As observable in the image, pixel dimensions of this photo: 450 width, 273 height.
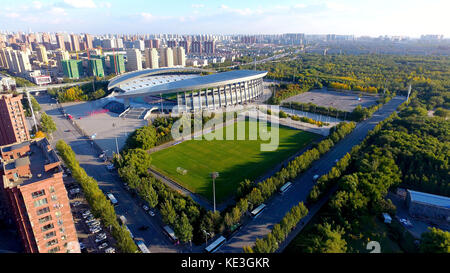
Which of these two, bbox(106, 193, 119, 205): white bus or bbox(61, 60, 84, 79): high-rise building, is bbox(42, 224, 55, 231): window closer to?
bbox(106, 193, 119, 205): white bus

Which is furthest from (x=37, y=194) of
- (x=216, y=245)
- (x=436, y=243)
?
(x=436, y=243)

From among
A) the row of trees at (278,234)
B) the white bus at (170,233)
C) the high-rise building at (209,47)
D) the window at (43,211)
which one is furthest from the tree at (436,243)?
the high-rise building at (209,47)

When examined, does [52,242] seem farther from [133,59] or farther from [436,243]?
[133,59]

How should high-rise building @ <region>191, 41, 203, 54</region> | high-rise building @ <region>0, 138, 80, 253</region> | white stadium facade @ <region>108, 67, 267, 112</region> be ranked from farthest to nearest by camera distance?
high-rise building @ <region>191, 41, 203, 54</region> < white stadium facade @ <region>108, 67, 267, 112</region> < high-rise building @ <region>0, 138, 80, 253</region>

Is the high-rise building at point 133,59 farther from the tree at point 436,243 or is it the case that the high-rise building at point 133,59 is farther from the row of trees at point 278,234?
the tree at point 436,243

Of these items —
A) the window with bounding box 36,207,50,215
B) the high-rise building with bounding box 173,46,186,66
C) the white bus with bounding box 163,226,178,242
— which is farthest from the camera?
the high-rise building with bounding box 173,46,186,66

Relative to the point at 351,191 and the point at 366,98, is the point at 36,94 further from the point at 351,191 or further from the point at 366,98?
the point at 366,98

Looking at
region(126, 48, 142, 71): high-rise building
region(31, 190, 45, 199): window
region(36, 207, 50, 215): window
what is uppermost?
region(126, 48, 142, 71): high-rise building

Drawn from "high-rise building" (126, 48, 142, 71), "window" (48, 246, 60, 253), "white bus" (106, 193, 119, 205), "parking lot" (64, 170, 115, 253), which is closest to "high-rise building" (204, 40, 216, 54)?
"high-rise building" (126, 48, 142, 71)
